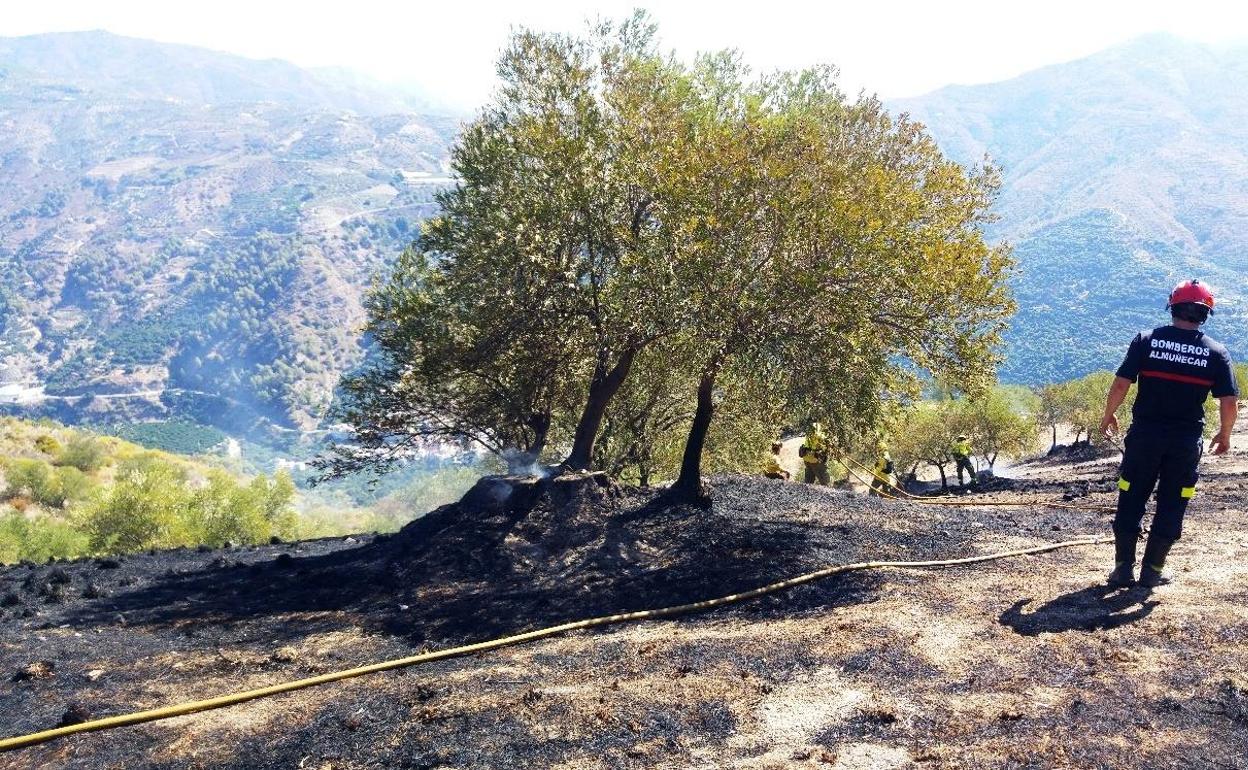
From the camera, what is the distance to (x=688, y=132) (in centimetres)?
1396

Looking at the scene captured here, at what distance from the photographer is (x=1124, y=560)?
796cm

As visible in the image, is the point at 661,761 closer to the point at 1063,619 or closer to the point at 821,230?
the point at 1063,619

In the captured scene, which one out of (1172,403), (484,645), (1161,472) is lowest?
(484,645)

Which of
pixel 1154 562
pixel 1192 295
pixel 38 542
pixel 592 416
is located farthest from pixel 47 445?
pixel 1192 295

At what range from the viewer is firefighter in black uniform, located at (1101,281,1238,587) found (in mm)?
7285

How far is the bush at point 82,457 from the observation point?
49.5m

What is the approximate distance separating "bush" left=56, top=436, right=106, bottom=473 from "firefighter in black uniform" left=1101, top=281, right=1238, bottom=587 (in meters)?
55.0

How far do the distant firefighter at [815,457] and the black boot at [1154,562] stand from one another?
1103cm

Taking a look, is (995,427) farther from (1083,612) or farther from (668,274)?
(1083,612)

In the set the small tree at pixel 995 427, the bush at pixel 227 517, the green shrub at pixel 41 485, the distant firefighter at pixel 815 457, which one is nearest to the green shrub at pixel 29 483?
the green shrub at pixel 41 485

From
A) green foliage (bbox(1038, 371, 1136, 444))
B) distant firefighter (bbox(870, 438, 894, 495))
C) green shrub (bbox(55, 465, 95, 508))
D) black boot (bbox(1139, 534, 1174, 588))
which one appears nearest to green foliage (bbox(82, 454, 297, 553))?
green shrub (bbox(55, 465, 95, 508))

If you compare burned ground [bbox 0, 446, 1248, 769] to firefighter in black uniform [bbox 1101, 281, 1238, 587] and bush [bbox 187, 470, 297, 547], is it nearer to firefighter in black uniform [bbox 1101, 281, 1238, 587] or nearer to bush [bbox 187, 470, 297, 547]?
firefighter in black uniform [bbox 1101, 281, 1238, 587]

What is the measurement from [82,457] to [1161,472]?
55669 mm

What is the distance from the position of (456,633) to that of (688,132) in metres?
8.75
